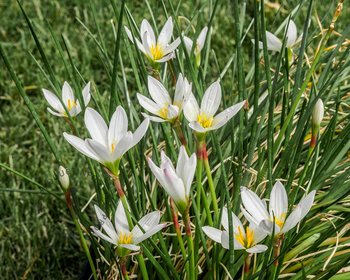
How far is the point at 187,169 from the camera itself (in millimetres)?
889

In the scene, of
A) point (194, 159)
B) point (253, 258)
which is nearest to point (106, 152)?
point (194, 159)

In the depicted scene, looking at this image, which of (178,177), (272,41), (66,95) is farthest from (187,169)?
(272,41)

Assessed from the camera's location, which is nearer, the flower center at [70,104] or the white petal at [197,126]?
the white petal at [197,126]

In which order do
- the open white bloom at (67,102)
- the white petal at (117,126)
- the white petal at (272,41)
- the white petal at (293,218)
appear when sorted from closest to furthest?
the white petal at (293,218)
the white petal at (117,126)
the open white bloom at (67,102)
the white petal at (272,41)

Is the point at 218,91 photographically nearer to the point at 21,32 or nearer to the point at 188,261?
the point at 188,261

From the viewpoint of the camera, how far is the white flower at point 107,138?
35.2 inches

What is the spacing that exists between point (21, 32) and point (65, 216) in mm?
846

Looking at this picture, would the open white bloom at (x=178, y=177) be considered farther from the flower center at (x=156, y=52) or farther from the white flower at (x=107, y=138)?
the flower center at (x=156, y=52)

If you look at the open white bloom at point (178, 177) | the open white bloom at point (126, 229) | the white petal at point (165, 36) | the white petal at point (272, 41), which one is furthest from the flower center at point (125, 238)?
the white petal at point (272, 41)

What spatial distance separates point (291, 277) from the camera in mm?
1129

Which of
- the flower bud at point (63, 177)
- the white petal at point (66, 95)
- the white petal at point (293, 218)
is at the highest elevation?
the white petal at point (66, 95)

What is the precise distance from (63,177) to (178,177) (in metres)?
0.21

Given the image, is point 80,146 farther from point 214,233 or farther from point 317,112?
point 317,112

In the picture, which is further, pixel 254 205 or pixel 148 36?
pixel 148 36
